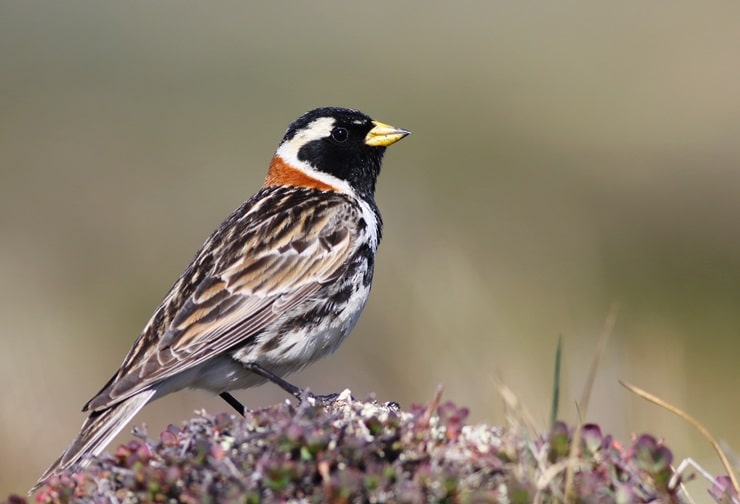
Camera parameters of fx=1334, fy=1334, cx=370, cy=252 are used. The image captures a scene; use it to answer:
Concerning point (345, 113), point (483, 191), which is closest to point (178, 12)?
point (483, 191)

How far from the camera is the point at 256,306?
21.8 ft

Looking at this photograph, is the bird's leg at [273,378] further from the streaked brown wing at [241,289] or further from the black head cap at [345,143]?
the black head cap at [345,143]

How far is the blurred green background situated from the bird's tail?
1620 millimetres

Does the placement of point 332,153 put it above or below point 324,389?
above

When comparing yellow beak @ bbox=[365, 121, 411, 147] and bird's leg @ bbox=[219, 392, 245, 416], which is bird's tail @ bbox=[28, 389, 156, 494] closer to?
bird's leg @ bbox=[219, 392, 245, 416]

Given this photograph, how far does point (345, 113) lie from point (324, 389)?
2789 millimetres

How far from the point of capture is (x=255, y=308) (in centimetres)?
663

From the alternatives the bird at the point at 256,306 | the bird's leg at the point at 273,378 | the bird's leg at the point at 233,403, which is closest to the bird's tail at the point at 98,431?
the bird at the point at 256,306

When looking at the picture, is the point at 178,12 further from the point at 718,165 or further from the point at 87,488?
the point at 87,488

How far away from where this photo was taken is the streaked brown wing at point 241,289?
6266 mm

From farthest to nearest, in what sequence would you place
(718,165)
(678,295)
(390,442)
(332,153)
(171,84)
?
(171,84)
(718,165)
(678,295)
(332,153)
(390,442)

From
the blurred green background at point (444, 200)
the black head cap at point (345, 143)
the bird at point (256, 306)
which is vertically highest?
the black head cap at point (345, 143)

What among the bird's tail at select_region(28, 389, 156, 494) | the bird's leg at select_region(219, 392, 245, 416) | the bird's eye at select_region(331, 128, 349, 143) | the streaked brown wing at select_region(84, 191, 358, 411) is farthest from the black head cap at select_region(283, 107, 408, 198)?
the bird's tail at select_region(28, 389, 156, 494)

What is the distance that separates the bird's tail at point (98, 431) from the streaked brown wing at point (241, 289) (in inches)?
3.1
